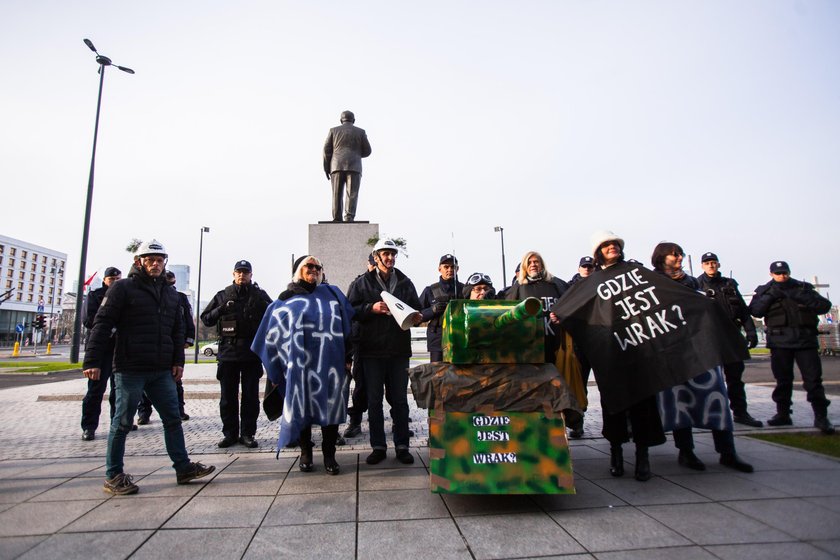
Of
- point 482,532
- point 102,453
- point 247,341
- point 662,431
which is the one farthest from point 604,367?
point 102,453

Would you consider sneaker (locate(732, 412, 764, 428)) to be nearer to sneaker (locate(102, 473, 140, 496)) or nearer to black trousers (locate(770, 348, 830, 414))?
black trousers (locate(770, 348, 830, 414))

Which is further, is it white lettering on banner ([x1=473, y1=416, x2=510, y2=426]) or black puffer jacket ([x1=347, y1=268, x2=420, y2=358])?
black puffer jacket ([x1=347, y1=268, x2=420, y2=358])

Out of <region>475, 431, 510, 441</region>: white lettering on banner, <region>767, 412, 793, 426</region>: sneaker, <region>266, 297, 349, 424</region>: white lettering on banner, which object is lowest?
<region>767, 412, 793, 426</region>: sneaker

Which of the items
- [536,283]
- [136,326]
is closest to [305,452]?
[136,326]

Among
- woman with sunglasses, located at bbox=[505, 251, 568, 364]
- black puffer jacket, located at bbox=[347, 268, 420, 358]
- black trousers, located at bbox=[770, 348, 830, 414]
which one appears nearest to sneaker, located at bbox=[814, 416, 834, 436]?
black trousers, located at bbox=[770, 348, 830, 414]

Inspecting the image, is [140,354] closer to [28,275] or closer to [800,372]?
[800,372]

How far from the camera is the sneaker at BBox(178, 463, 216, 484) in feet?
12.6

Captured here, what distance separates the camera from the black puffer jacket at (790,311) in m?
5.79

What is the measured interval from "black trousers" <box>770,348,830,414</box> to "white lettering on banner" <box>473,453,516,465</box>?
178 inches

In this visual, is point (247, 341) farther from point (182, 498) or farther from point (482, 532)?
point (482, 532)

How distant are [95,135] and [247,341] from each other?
59.0ft

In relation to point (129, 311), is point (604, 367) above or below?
below

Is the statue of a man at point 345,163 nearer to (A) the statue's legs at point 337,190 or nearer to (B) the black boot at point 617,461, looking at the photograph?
(A) the statue's legs at point 337,190

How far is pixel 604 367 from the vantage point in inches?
153
